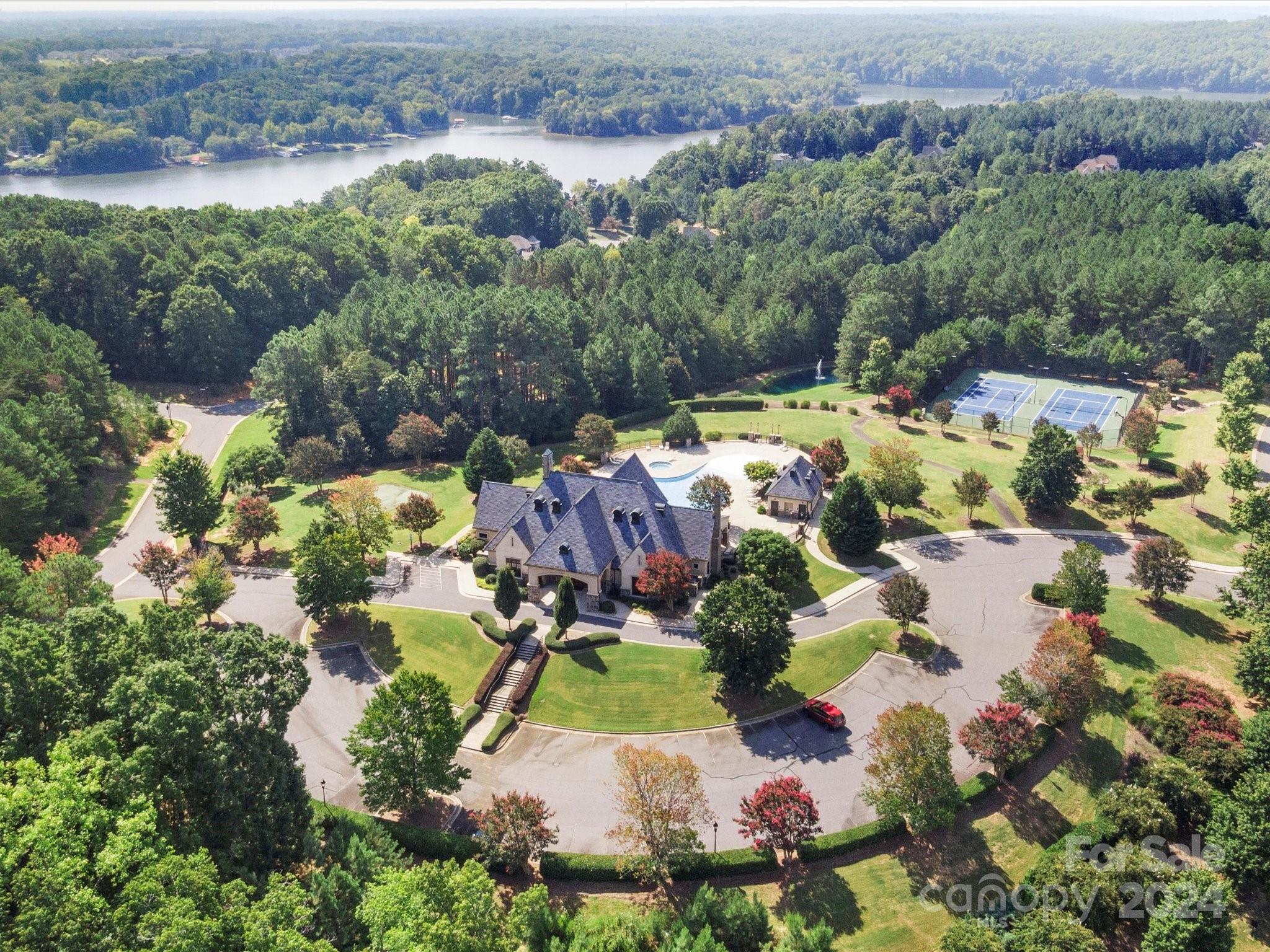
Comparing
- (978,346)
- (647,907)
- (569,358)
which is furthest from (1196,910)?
(978,346)

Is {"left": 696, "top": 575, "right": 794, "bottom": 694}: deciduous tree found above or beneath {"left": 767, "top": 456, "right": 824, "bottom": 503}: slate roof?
above

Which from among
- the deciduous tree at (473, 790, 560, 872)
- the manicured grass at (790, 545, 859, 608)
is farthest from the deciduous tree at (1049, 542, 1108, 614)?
the deciduous tree at (473, 790, 560, 872)

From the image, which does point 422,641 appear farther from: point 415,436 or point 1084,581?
point 1084,581

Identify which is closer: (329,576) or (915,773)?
(915,773)

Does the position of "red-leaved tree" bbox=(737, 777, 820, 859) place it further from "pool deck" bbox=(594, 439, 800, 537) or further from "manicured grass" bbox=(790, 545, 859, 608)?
"pool deck" bbox=(594, 439, 800, 537)

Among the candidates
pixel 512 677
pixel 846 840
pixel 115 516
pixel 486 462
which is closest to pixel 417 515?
pixel 486 462

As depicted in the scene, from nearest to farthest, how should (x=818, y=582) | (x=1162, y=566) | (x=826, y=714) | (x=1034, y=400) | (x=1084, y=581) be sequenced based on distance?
(x=826, y=714), (x=1084, y=581), (x=1162, y=566), (x=818, y=582), (x=1034, y=400)

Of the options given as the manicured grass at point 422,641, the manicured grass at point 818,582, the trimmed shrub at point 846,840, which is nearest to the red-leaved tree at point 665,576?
the manicured grass at point 818,582
